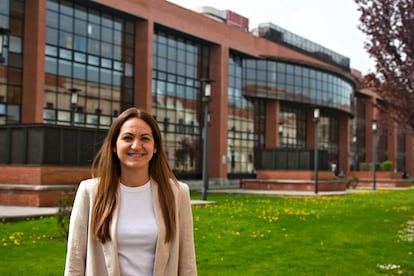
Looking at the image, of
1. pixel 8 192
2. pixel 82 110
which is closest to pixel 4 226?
pixel 8 192

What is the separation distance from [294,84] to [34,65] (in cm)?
3176

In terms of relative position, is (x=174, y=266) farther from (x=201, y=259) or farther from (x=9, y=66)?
(x=9, y=66)

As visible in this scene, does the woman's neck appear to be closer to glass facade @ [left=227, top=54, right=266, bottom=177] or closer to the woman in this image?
the woman

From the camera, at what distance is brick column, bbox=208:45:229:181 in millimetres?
47750

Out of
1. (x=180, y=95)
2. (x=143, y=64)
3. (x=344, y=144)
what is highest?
(x=143, y=64)

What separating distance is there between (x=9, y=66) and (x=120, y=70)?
9.78m

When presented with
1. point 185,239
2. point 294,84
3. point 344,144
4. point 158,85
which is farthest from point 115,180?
point 344,144

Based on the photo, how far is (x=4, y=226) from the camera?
44.4 feet

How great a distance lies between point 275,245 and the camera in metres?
11.0

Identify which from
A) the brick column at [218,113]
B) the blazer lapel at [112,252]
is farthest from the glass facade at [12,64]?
the blazer lapel at [112,252]

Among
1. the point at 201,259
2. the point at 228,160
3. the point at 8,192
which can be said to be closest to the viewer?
the point at 201,259

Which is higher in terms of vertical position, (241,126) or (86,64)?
(86,64)

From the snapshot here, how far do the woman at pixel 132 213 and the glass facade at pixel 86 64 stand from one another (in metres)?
30.0

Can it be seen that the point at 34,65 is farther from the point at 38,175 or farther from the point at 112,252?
the point at 112,252
